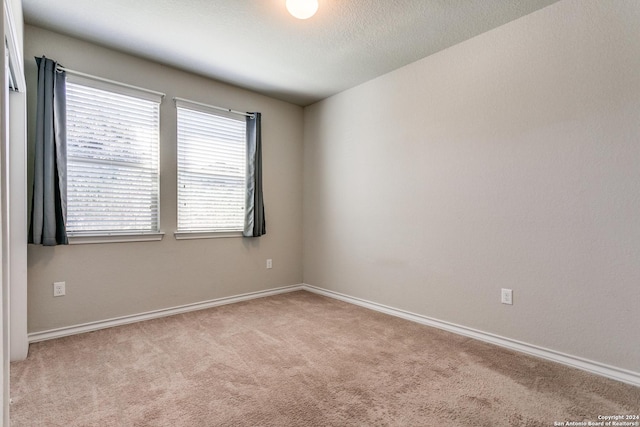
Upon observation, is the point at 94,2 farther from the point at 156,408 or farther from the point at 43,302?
the point at 156,408

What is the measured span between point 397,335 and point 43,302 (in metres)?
2.94

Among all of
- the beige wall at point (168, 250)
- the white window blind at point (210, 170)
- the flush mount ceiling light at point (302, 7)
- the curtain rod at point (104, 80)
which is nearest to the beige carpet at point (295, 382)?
the beige wall at point (168, 250)

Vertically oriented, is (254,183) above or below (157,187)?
above

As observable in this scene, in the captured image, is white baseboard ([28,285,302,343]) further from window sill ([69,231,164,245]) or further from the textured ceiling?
the textured ceiling

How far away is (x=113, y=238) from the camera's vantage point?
294 centimetres

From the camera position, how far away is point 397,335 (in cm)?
274

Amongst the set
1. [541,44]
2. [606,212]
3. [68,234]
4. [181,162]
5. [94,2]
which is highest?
[94,2]

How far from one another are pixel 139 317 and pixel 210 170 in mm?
1656

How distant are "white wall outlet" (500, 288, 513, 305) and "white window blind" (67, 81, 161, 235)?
3.20 metres

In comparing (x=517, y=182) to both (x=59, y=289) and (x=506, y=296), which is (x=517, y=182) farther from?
(x=59, y=289)

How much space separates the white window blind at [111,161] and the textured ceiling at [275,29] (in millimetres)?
511

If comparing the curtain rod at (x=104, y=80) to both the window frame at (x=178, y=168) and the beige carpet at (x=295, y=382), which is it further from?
the beige carpet at (x=295, y=382)

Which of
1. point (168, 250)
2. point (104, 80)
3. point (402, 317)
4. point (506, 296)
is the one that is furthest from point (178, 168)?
point (506, 296)

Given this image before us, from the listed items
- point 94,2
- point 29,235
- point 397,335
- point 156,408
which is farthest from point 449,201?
point 29,235
